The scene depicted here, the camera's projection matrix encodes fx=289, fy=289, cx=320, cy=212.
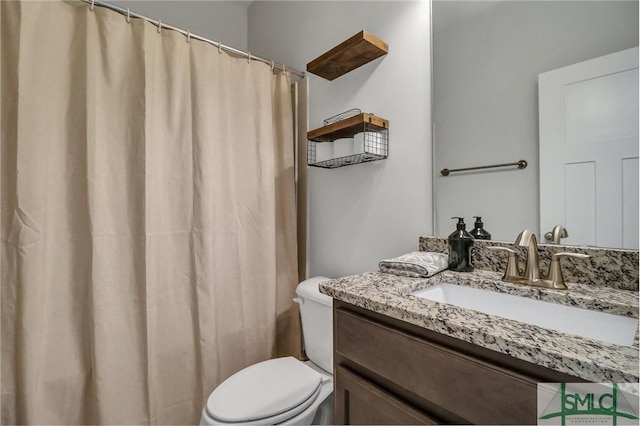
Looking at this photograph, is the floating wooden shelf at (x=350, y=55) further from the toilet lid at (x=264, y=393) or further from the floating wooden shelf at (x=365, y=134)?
the toilet lid at (x=264, y=393)

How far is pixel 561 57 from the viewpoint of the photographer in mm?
869

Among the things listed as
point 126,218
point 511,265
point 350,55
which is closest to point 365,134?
point 350,55

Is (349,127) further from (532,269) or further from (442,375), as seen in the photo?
(442,375)

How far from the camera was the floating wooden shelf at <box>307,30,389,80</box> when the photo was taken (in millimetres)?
1194

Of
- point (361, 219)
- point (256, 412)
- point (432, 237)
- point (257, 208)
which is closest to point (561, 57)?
point (432, 237)

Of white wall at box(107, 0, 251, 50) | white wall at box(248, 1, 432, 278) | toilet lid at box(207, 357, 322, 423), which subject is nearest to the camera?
toilet lid at box(207, 357, 322, 423)

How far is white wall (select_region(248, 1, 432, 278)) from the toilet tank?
0.26m

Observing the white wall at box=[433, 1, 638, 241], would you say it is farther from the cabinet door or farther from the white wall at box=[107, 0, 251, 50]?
the white wall at box=[107, 0, 251, 50]

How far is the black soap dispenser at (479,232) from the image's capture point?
101 cm

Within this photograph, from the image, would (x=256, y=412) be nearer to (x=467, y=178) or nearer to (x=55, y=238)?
(x=55, y=238)

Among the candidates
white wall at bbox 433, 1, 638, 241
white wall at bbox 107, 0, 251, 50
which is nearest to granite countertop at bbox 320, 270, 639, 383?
white wall at bbox 433, 1, 638, 241

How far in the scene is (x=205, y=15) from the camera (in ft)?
6.94

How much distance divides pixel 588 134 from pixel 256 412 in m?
1.32

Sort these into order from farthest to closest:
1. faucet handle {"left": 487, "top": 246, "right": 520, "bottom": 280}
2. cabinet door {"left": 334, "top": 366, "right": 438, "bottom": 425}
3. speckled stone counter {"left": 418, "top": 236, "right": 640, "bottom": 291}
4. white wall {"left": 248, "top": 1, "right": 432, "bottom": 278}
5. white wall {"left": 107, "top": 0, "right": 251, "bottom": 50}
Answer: white wall {"left": 107, "top": 0, "right": 251, "bottom": 50}
white wall {"left": 248, "top": 1, "right": 432, "bottom": 278}
faucet handle {"left": 487, "top": 246, "right": 520, "bottom": 280}
speckled stone counter {"left": 418, "top": 236, "right": 640, "bottom": 291}
cabinet door {"left": 334, "top": 366, "right": 438, "bottom": 425}
